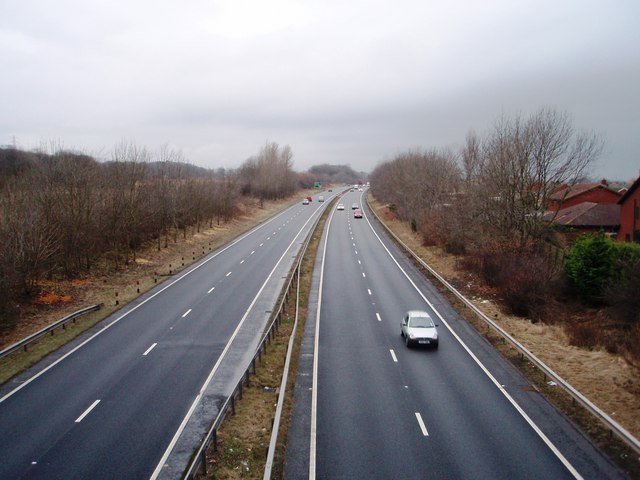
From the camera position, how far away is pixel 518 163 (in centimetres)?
3950

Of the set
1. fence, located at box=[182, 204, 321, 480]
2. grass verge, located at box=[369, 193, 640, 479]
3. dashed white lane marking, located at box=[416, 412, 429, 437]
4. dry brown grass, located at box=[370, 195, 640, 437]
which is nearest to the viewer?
fence, located at box=[182, 204, 321, 480]

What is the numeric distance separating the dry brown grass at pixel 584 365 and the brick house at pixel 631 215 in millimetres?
22970

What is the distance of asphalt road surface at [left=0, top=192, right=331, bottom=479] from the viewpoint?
13641 mm

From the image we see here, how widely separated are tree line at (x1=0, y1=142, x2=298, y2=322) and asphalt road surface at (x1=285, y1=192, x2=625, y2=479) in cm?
1707

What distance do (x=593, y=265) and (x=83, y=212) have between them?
35622 mm

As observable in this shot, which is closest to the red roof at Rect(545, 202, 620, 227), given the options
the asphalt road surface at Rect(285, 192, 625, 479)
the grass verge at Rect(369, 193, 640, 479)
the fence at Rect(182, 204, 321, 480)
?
the grass verge at Rect(369, 193, 640, 479)

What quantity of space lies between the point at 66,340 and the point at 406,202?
58.3 m

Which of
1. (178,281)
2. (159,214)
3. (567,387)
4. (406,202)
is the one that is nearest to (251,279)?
(178,281)

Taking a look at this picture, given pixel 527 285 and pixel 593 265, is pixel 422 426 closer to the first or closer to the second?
pixel 527 285

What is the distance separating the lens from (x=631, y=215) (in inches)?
1921

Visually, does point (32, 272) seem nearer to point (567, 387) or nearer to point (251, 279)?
point (251, 279)

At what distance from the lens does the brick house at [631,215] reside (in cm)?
4734

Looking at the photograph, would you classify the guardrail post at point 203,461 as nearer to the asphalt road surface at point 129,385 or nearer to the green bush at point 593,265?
the asphalt road surface at point 129,385

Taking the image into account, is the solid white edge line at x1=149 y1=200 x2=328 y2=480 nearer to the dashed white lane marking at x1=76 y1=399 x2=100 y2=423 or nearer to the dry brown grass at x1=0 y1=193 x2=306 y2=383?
the dashed white lane marking at x1=76 y1=399 x2=100 y2=423
